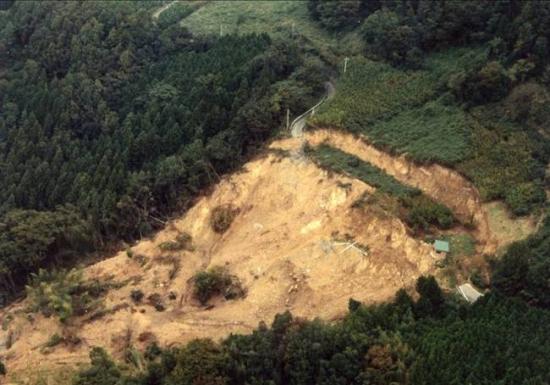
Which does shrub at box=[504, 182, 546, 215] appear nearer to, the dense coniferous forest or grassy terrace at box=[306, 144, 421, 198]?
the dense coniferous forest

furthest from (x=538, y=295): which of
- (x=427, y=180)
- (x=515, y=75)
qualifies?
(x=515, y=75)

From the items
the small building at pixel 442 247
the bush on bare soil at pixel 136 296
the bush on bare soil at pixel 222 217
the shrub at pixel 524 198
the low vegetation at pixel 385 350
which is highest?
the shrub at pixel 524 198

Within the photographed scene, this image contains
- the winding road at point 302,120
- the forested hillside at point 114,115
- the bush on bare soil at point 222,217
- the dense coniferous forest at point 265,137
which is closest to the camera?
the dense coniferous forest at point 265,137

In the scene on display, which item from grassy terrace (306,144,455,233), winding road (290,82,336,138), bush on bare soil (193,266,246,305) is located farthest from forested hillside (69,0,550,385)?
bush on bare soil (193,266,246,305)

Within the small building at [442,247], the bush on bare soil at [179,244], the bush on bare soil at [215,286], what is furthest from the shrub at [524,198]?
the bush on bare soil at [179,244]

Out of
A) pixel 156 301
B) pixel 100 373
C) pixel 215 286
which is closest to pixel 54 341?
pixel 100 373

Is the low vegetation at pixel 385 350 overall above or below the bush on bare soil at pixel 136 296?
above

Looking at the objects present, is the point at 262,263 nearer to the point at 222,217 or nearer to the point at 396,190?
the point at 222,217

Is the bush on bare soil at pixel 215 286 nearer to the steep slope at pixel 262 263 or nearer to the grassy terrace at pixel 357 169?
the steep slope at pixel 262 263
